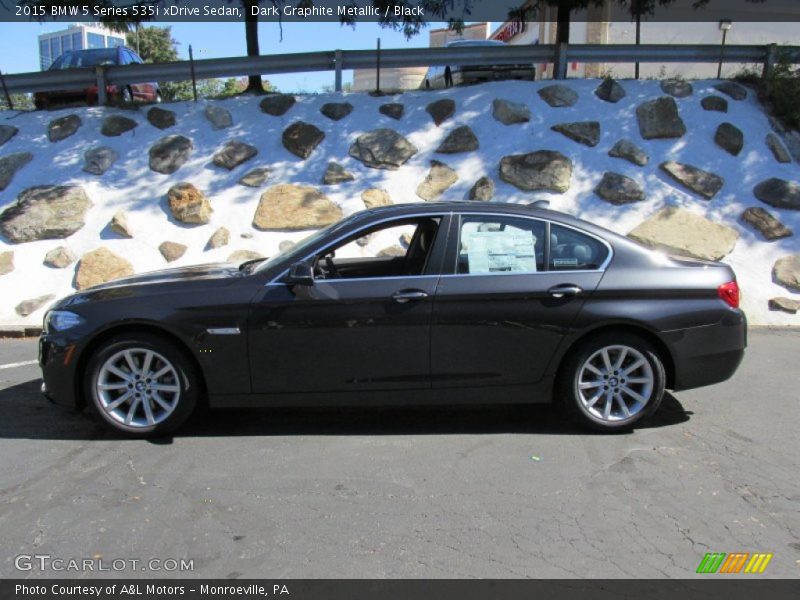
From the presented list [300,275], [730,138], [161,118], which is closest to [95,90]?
[161,118]

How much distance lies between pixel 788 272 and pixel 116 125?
932cm

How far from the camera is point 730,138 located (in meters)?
10.0

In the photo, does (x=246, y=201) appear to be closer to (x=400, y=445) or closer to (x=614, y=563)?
(x=400, y=445)

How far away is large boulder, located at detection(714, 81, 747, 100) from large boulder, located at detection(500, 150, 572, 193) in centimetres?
296

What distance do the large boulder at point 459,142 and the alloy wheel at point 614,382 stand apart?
19.3ft

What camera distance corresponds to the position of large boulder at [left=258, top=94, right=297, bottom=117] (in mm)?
10906

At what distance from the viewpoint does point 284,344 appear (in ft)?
15.3

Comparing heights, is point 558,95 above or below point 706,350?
above

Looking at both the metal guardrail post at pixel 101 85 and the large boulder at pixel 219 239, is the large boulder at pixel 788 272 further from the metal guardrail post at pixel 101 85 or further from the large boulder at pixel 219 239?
the metal guardrail post at pixel 101 85

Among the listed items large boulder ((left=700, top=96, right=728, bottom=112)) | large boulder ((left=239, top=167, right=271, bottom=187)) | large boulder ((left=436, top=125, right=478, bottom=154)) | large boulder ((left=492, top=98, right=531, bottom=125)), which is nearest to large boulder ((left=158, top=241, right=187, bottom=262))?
large boulder ((left=239, top=167, right=271, bottom=187))

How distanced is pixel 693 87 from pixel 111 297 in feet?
30.6

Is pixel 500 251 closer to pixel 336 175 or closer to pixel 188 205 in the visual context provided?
pixel 336 175

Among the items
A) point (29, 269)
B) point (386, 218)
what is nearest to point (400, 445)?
point (386, 218)

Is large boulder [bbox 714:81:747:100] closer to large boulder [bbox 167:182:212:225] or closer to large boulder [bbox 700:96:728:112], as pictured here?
large boulder [bbox 700:96:728:112]
